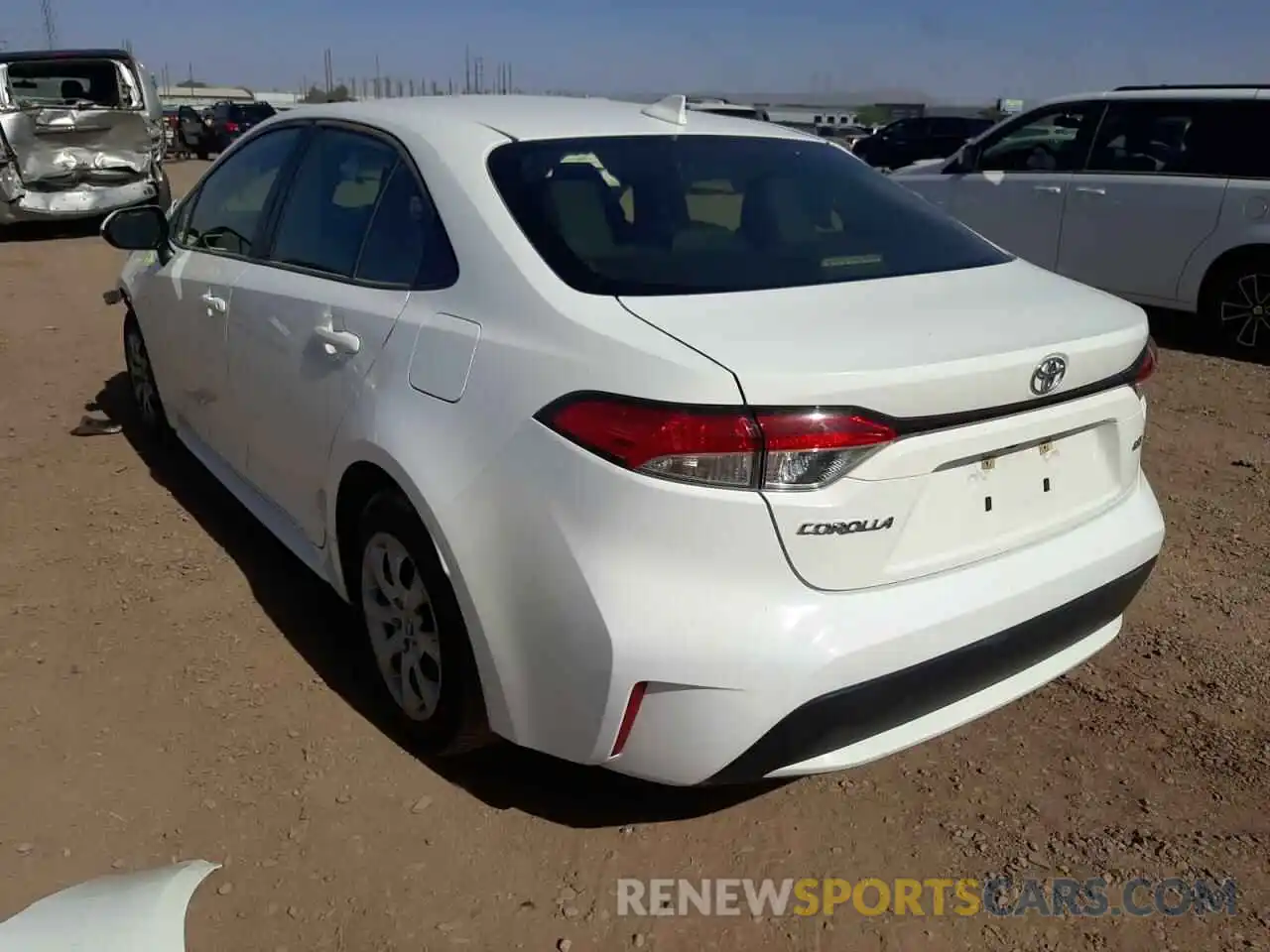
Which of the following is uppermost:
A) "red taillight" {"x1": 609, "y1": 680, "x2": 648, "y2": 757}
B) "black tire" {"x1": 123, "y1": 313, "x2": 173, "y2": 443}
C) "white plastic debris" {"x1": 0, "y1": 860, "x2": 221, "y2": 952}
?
"red taillight" {"x1": 609, "y1": 680, "x2": 648, "y2": 757}

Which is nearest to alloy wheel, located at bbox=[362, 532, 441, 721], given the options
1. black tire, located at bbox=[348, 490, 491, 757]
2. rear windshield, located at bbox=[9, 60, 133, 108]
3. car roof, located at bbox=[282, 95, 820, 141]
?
black tire, located at bbox=[348, 490, 491, 757]

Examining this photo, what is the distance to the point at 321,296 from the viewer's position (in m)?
3.07

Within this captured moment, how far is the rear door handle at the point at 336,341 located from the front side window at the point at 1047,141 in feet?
21.7

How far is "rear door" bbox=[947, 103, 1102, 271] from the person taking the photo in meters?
7.95

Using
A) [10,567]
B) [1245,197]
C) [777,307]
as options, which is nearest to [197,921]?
[777,307]

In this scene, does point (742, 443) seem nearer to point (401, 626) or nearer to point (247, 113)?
point (401, 626)

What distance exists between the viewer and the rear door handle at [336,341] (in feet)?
9.28

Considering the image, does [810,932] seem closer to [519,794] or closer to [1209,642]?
[519,794]

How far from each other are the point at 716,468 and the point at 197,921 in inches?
59.8

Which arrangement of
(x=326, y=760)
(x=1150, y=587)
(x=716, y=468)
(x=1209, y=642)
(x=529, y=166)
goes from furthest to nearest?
(x=1150, y=587)
(x=1209, y=642)
(x=326, y=760)
(x=529, y=166)
(x=716, y=468)

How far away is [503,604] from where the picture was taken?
2.32 metres

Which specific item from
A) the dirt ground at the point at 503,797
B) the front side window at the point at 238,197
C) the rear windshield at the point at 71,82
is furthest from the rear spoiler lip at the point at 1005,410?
the rear windshield at the point at 71,82

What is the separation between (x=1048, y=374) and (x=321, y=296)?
1.93 metres

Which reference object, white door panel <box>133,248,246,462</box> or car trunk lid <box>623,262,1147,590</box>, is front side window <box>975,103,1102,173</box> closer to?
car trunk lid <box>623,262,1147,590</box>
